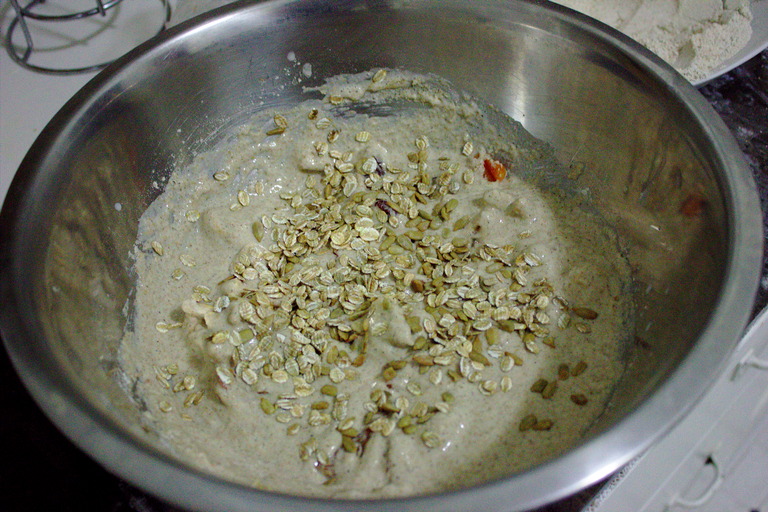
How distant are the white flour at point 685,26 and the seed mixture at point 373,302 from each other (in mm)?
407

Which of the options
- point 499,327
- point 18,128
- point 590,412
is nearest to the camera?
point 590,412

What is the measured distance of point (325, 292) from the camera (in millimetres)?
1034

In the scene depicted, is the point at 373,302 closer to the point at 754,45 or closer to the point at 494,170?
the point at 494,170

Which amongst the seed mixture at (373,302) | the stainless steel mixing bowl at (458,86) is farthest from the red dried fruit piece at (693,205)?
the seed mixture at (373,302)

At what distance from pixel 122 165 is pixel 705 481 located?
3.74ft

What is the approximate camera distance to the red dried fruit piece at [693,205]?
838mm

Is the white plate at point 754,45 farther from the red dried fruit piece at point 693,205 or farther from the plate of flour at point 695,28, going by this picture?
the red dried fruit piece at point 693,205

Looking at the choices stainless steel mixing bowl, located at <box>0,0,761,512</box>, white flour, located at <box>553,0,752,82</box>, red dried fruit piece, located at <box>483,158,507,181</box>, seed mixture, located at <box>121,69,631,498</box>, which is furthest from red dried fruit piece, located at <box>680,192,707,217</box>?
white flour, located at <box>553,0,752,82</box>

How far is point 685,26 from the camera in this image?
1.31 metres

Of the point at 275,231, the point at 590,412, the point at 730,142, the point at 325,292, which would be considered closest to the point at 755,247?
the point at 730,142

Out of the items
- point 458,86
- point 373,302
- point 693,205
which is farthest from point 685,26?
point 373,302

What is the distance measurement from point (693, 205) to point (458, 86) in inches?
19.5

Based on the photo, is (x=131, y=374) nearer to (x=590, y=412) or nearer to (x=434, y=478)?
(x=434, y=478)

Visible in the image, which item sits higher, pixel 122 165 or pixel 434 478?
pixel 122 165
